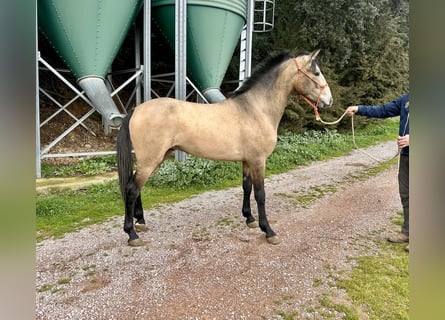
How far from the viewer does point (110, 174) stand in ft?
22.7

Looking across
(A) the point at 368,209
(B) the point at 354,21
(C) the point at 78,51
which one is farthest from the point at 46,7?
(B) the point at 354,21

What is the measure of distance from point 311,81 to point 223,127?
125 centimetres

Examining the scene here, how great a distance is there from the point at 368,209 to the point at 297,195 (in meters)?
1.27

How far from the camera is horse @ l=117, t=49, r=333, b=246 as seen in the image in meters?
3.61

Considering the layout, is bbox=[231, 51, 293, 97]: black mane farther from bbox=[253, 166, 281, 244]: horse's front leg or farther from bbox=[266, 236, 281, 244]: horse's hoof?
bbox=[266, 236, 281, 244]: horse's hoof

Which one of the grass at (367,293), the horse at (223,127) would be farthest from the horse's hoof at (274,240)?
the grass at (367,293)

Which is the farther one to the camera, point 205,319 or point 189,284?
point 189,284

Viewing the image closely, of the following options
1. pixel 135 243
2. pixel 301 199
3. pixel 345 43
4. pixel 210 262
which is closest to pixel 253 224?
pixel 210 262

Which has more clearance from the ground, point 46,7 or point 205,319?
point 46,7

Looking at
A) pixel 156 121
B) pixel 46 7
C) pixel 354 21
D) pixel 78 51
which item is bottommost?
pixel 156 121

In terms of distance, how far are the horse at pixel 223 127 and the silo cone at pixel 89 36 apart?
2.39 metres

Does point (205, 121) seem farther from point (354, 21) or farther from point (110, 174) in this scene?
point (354, 21)

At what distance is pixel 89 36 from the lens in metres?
6.23
